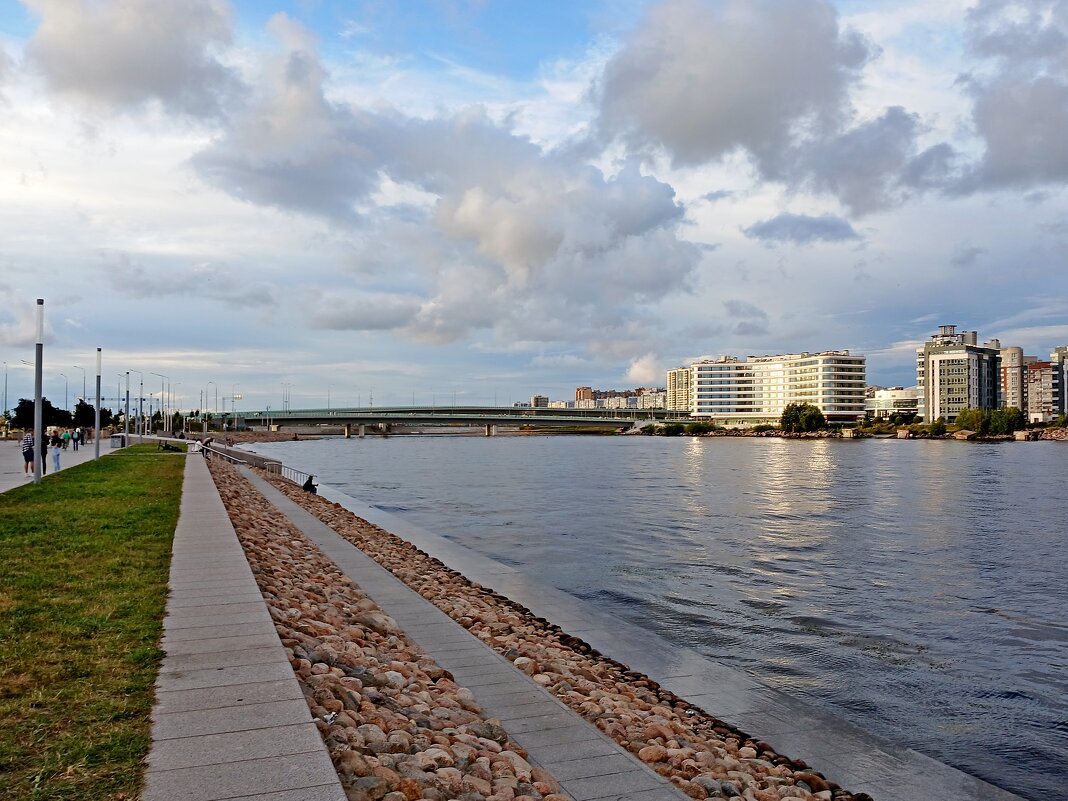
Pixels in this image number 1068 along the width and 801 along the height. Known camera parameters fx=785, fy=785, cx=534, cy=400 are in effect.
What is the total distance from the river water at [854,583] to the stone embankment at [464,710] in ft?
10.9

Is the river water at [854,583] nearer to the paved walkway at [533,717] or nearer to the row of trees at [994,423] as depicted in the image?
the paved walkway at [533,717]

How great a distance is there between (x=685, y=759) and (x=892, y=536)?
86.5ft

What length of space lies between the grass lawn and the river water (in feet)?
31.8

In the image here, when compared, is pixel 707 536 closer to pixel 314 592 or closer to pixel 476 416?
pixel 314 592

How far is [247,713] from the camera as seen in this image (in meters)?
5.93

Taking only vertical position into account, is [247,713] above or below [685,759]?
above

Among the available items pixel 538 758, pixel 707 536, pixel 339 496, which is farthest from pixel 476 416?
pixel 538 758

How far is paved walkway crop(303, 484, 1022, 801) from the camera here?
8820mm

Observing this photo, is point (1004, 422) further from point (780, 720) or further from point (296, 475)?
point (780, 720)

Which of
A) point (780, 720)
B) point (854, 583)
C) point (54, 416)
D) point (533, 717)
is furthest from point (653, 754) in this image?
point (54, 416)

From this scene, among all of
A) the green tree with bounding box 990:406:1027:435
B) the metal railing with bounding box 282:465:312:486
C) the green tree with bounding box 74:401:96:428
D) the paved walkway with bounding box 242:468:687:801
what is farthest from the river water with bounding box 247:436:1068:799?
the green tree with bounding box 990:406:1027:435

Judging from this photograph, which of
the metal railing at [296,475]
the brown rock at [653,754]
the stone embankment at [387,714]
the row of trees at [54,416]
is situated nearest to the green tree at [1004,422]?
the metal railing at [296,475]

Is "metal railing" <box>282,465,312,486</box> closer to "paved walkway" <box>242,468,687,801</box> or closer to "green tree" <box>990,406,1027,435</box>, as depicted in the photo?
"paved walkway" <box>242,468,687,801</box>

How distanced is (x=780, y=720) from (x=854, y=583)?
12827 mm
